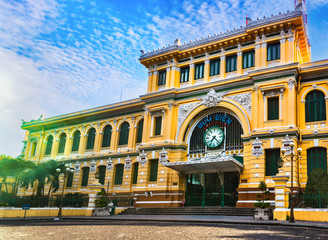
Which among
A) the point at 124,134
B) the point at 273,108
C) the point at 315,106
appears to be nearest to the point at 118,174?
the point at 124,134

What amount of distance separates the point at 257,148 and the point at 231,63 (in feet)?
29.1

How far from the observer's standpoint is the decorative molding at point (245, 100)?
97.6ft

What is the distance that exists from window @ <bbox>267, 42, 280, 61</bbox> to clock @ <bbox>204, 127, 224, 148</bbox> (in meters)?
7.55

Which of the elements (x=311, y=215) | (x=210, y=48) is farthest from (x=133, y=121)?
(x=311, y=215)

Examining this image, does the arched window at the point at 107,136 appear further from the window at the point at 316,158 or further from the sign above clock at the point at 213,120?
the window at the point at 316,158

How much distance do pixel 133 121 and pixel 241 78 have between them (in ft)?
46.2

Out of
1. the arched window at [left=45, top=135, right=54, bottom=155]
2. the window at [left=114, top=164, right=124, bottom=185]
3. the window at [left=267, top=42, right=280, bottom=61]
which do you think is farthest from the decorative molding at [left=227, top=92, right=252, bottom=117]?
the arched window at [left=45, top=135, right=54, bottom=155]

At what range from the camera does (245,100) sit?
30172mm

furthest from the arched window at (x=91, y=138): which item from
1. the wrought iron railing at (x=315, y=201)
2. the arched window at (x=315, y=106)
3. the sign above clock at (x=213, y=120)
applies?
the wrought iron railing at (x=315, y=201)

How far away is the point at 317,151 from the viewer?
88.4 feet

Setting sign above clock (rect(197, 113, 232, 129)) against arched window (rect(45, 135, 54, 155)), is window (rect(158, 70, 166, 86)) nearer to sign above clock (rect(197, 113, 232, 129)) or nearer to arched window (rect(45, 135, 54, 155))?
sign above clock (rect(197, 113, 232, 129))

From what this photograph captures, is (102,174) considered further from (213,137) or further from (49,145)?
(213,137)

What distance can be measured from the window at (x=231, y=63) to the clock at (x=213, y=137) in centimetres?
554

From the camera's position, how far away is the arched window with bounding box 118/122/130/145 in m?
40.0
